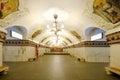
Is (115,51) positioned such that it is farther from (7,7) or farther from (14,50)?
(14,50)

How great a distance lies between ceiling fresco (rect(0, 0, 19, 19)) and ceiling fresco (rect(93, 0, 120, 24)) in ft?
12.2

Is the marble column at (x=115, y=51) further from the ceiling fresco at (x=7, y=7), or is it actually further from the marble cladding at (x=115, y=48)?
the ceiling fresco at (x=7, y=7)

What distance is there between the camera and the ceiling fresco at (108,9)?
23.0ft

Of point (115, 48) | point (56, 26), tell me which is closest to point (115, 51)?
point (115, 48)

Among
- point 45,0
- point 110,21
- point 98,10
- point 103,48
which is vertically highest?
point 45,0

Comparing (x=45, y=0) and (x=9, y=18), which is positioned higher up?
(x=45, y=0)

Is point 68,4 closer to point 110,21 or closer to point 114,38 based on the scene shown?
point 110,21

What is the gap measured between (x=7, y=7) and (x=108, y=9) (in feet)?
14.7

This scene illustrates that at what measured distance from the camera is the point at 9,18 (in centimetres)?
912

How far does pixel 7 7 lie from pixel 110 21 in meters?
4.79

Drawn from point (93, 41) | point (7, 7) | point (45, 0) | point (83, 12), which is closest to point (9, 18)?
point (7, 7)

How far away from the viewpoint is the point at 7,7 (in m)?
7.89

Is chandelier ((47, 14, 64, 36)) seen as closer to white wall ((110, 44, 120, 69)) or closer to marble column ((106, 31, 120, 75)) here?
marble column ((106, 31, 120, 75))

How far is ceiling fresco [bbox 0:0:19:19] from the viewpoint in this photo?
24.5ft
